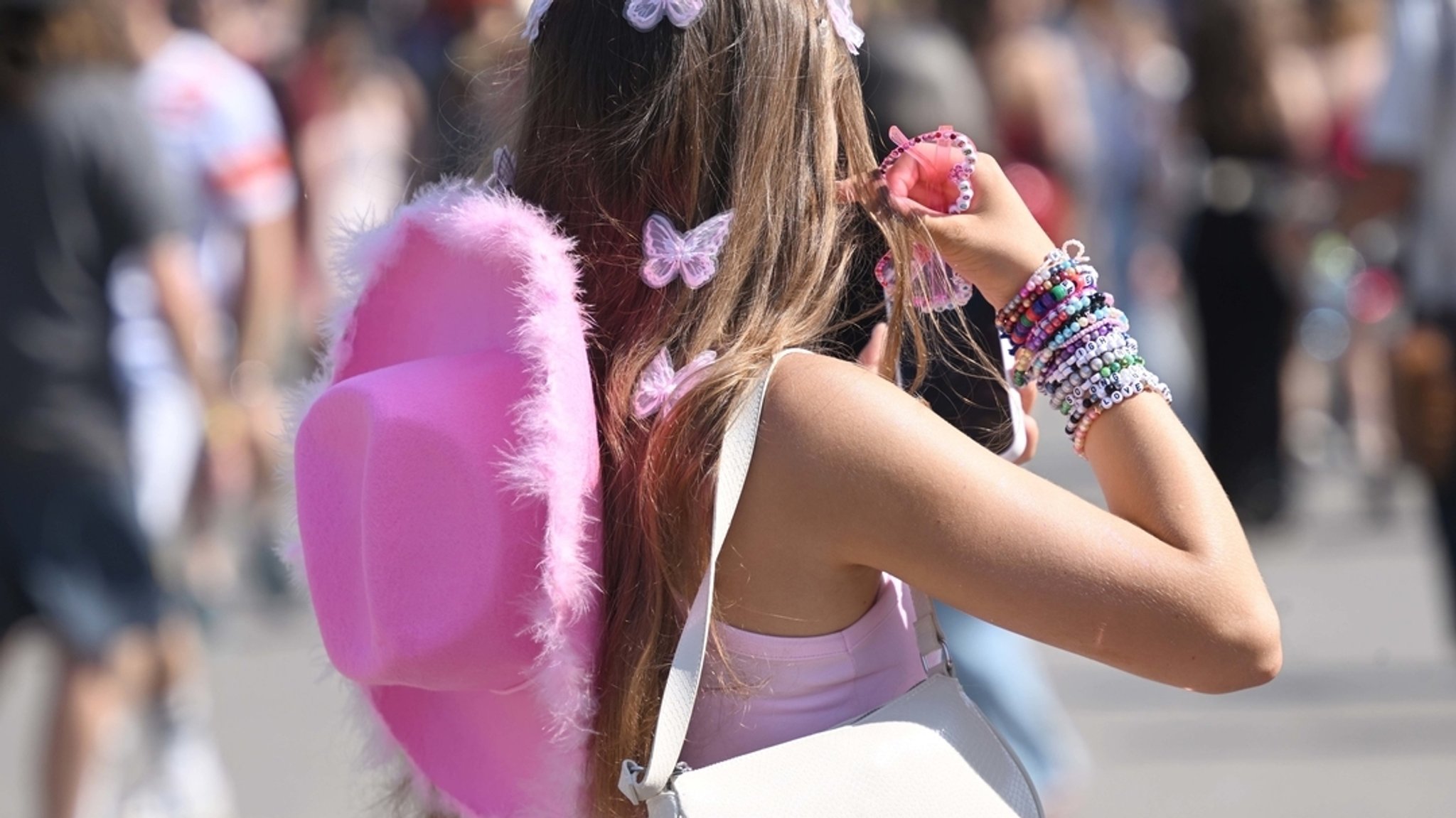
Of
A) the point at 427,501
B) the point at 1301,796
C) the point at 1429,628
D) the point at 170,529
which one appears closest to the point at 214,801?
the point at 170,529

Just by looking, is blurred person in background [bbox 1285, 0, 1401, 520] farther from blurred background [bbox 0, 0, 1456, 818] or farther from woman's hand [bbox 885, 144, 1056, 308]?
woman's hand [bbox 885, 144, 1056, 308]

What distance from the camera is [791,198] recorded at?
1676 mm

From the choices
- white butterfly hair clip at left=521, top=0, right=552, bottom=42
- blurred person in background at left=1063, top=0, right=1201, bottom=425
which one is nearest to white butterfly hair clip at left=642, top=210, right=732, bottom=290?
white butterfly hair clip at left=521, top=0, right=552, bottom=42

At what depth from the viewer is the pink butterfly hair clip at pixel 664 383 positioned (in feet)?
5.31

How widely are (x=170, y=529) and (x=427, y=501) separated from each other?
14.7ft

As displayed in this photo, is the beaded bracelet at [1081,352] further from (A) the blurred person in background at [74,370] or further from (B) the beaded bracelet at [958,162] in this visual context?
(A) the blurred person in background at [74,370]

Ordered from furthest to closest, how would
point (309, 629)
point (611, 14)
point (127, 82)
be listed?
point (309, 629)
point (127, 82)
point (611, 14)

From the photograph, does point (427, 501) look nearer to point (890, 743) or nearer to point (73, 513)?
point (890, 743)

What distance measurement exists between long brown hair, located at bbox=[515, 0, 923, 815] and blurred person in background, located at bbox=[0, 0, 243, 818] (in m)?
2.70

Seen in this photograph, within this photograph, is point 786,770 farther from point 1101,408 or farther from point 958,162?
point 958,162

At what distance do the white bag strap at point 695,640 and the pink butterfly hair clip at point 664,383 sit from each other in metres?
0.07

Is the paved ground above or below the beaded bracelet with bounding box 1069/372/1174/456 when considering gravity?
below

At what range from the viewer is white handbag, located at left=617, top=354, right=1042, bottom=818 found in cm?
154

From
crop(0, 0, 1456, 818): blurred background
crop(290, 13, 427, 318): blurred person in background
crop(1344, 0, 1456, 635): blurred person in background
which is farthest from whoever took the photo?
crop(290, 13, 427, 318): blurred person in background
